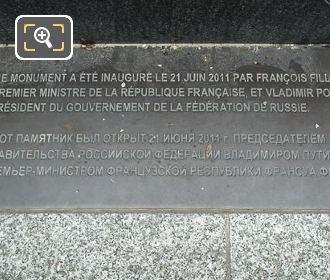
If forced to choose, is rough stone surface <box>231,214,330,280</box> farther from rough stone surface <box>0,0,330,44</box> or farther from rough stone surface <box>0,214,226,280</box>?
rough stone surface <box>0,0,330,44</box>

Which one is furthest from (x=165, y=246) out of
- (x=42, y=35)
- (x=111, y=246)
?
(x=42, y=35)

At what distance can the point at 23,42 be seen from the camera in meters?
3.05

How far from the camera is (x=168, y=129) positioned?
2912mm

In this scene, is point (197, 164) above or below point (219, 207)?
above

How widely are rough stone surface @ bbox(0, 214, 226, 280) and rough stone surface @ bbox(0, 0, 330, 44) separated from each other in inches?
44.6

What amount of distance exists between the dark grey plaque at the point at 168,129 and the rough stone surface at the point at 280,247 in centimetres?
9

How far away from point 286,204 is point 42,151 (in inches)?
57.2

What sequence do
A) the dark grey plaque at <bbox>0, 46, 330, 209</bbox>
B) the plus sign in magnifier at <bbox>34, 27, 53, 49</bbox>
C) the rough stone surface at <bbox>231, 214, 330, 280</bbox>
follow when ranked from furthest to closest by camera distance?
the plus sign in magnifier at <bbox>34, 27, 53, 49</bbox> → the dark grey plaque at <bbox>0, 46, 330, 209</bbox> → the rough stone surface at <bbox>231, 214, 330, 280</bbox>

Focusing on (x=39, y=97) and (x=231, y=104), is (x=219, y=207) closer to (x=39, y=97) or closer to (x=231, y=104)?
(x=231, y=104)

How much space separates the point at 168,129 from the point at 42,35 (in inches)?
37.5

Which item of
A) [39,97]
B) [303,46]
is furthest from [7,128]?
[303,46]

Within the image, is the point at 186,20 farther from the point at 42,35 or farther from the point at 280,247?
the point at 280,247

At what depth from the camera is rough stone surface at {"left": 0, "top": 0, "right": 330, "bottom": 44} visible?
9.00 ft

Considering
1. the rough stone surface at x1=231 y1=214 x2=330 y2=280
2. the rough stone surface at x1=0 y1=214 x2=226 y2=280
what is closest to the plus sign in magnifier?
the rough stone surface at x1=0 y1=214 x2=226 y2=280
